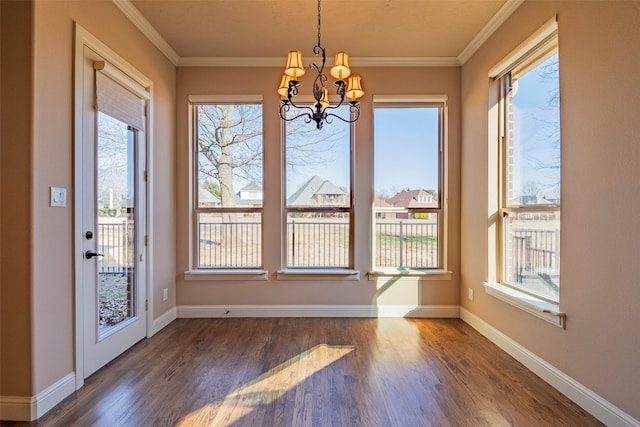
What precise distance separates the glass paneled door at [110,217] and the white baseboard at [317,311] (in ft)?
2.32

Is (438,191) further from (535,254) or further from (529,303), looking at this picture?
(529,303)

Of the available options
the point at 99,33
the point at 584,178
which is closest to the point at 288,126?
the point at 99,33

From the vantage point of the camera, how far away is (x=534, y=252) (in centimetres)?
260

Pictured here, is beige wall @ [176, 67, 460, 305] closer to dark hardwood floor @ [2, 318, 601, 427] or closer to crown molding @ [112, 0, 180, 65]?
crown molding @ [112, 0, 180, 65]

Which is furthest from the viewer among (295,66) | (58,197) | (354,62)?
(354,62)

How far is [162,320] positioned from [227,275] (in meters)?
0.79

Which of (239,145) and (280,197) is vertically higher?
(239,145)

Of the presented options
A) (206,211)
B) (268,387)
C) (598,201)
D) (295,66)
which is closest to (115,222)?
(206,211)

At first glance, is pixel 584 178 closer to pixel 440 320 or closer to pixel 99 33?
pixel 440 320

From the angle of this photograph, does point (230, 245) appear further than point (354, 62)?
Yes

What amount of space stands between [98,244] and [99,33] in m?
1.61

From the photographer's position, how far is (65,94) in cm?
210

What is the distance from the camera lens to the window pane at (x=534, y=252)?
2.37 meters

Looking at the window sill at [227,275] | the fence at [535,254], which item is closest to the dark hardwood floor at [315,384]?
the window sill at [227,275]
